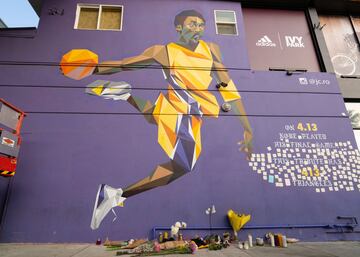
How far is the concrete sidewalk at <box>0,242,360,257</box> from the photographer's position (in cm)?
491

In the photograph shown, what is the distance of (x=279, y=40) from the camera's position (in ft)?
30.3

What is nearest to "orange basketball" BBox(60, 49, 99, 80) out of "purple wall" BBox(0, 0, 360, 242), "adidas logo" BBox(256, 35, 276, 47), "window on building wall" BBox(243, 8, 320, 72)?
"purple wall" BBox(0, 0, 360, 242)

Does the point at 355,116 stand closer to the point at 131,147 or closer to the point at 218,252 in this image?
the point at 218,252

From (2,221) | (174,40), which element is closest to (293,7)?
(174,40)

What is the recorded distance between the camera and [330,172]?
7156mm

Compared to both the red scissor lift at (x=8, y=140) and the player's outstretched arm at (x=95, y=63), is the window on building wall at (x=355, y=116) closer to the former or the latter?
the player's outstretched arm at (x=95, y=63)

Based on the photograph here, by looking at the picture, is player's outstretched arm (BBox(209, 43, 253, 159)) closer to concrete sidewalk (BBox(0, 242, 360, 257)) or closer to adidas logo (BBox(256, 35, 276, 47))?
adidas logo (BBox(256, 35, 276, 47))

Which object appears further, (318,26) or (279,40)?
(318,26)

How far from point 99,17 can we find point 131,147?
18.0 feet

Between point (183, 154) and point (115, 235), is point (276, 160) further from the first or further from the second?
point (115, 235)

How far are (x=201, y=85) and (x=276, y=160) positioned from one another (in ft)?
11.7

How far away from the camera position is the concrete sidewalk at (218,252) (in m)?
4.91

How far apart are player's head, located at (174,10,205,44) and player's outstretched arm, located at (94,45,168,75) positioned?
104 cm

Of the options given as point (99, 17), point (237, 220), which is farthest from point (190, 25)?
point (237, 220)
